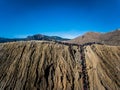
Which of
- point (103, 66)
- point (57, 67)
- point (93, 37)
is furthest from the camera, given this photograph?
point (93, 37)

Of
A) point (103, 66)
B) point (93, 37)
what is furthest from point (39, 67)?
point (93, 37)

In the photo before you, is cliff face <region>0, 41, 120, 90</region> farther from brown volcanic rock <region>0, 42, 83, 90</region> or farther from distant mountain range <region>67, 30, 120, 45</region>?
distant mountain range <region>67, 30, 120, 45</region>

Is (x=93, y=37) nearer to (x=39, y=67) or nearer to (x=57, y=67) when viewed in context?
(x=57, y=67)

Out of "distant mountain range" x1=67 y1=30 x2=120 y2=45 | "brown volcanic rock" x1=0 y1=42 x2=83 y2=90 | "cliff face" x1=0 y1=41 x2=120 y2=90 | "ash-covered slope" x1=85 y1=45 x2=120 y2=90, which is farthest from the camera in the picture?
"distant mountain range" x1=67 y1=30 x2=120 y2=45

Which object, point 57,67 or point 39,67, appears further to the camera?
Result: point 39,67

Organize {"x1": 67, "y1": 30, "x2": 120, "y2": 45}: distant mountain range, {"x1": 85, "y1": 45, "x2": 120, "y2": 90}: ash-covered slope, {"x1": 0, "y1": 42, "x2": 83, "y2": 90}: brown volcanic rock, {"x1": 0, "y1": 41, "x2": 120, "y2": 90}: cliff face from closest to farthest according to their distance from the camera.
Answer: {"x1": 0, "y1": 42, "x2": 83, "y2": 90}: brown volcanic rock < {"x1": 0, "y1": 41, "x2": 120, "y2": 90}: cliff face < {"x1": 85, "y1": 45, "x2": 120, "y2": 90}: ash-covered slope < {"x1": 67, "y1": 30, "x2": 120, "y2": 45}: distant mountain range

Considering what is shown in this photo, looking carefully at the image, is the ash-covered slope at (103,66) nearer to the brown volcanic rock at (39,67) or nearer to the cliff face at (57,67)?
the cliff face at (57,67)

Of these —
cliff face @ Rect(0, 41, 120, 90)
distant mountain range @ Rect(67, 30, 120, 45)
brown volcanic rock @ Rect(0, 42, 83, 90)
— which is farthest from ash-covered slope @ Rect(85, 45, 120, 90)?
distant mountain range @ Rect(67, 30, 120, 45)

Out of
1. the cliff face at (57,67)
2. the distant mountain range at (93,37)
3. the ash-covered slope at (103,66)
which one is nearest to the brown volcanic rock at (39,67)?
the cliff face at (57,67)

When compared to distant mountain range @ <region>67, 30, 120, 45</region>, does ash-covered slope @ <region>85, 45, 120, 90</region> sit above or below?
below
